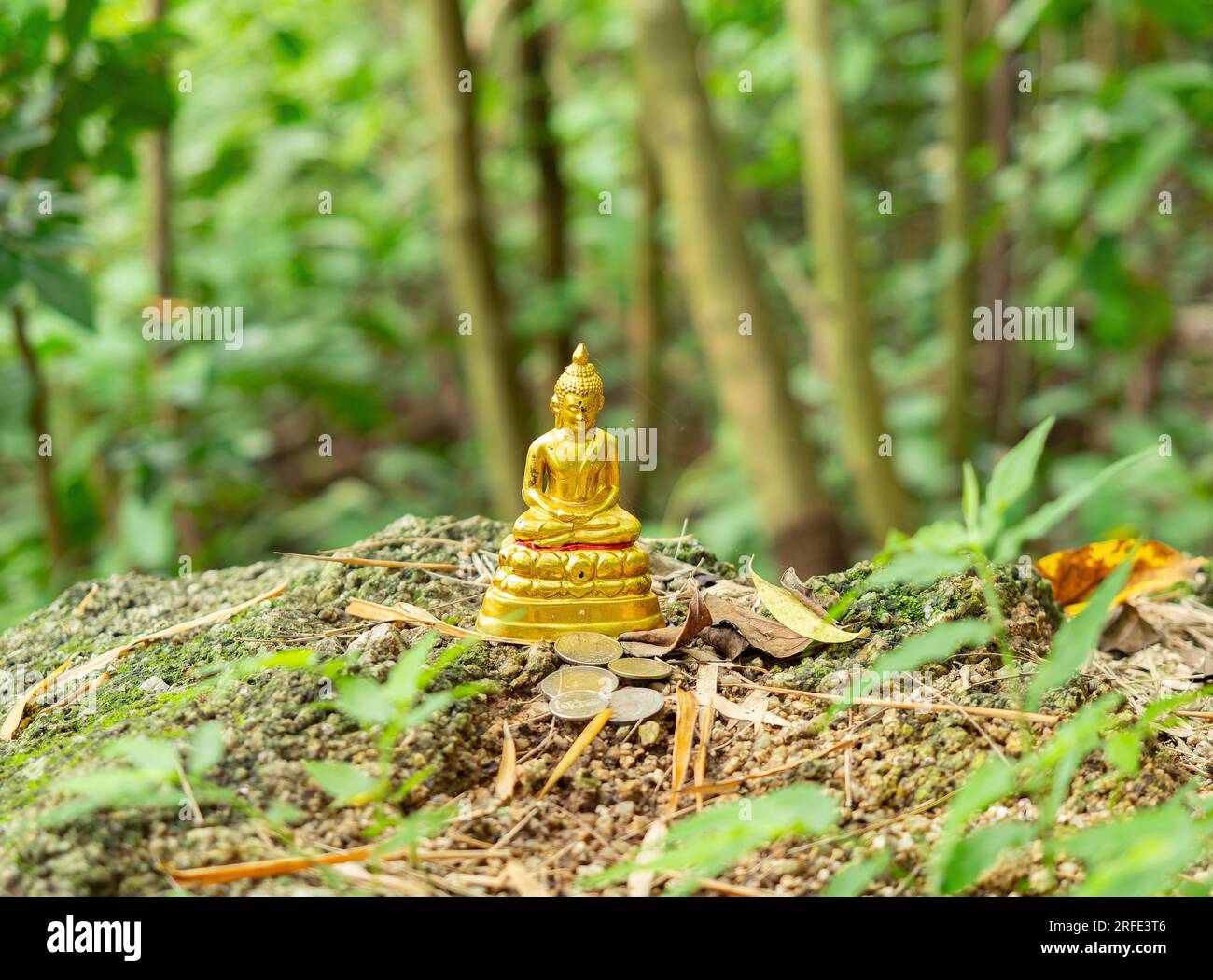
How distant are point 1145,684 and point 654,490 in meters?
4.09

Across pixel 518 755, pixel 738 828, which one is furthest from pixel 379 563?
pixel 738 828

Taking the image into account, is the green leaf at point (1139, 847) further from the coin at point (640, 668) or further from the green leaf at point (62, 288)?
the green leaf at point (62, 288)

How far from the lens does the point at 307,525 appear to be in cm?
511

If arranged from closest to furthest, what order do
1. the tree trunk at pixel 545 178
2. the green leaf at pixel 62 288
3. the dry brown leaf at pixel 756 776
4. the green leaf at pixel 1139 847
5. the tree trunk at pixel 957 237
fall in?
the green leaf at pixel 1139 847, the dry brown leaf at pixel 756 776, the green leaf at pixel 62 288, the tree trunk at pixel 957 237, the tree trunk at pixel 545 178

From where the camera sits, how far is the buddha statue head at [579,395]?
181 centimetres

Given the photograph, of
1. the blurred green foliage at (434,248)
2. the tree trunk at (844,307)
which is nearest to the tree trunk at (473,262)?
the blurred green foliage at (434,248)

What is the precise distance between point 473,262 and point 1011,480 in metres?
A: 2.61

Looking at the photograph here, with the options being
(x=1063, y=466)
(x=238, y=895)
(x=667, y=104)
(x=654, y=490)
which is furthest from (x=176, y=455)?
(x=1063, y=466)

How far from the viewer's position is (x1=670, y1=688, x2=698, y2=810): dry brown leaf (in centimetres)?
132

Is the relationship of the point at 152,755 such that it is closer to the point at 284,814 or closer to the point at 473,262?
the point at 284,814

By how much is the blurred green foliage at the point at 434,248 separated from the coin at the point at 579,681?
554 mm

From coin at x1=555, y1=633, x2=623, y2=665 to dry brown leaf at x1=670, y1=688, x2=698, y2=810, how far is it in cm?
12

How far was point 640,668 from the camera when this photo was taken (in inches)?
59.7
